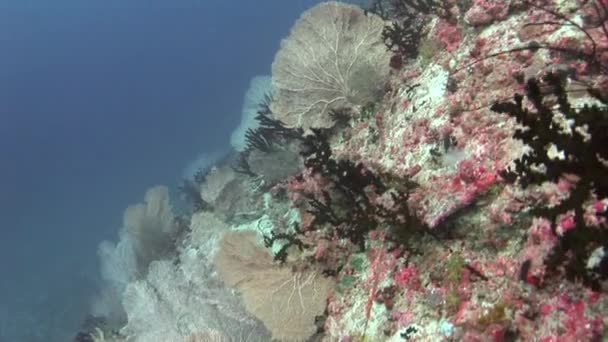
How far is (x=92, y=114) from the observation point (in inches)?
3088

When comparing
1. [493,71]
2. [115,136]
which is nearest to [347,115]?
A: [493,71]

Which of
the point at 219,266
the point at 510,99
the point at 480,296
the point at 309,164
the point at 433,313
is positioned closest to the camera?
the point at 480,296

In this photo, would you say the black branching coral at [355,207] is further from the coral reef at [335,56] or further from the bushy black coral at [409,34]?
the bushy black coral at [409,34]

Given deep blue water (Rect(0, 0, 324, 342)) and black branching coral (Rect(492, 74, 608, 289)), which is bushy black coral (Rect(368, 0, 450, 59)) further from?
deep blue water (Rect(0, 0, 324, 342))

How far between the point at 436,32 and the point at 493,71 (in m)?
1.51

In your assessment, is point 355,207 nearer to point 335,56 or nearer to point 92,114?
point 335,56

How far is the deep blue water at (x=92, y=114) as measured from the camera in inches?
1163

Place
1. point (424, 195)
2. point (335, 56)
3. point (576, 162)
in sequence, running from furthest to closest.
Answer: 1. point (335, 56)
2. point (424, 195)
3. point (576, 162)

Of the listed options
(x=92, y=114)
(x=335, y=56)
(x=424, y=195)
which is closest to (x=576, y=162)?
(x=424, y=195)

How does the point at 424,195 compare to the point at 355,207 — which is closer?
the point at 424,195

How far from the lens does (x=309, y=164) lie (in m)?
4.21

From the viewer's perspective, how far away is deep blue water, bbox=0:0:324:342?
2953 centimetres

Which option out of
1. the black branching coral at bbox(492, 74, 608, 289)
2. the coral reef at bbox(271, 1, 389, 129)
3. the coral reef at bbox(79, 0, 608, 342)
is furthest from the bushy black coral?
the black branching coral at bbox(492, 74, 608, 289)

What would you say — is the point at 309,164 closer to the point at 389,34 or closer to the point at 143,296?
the point at 389,34
